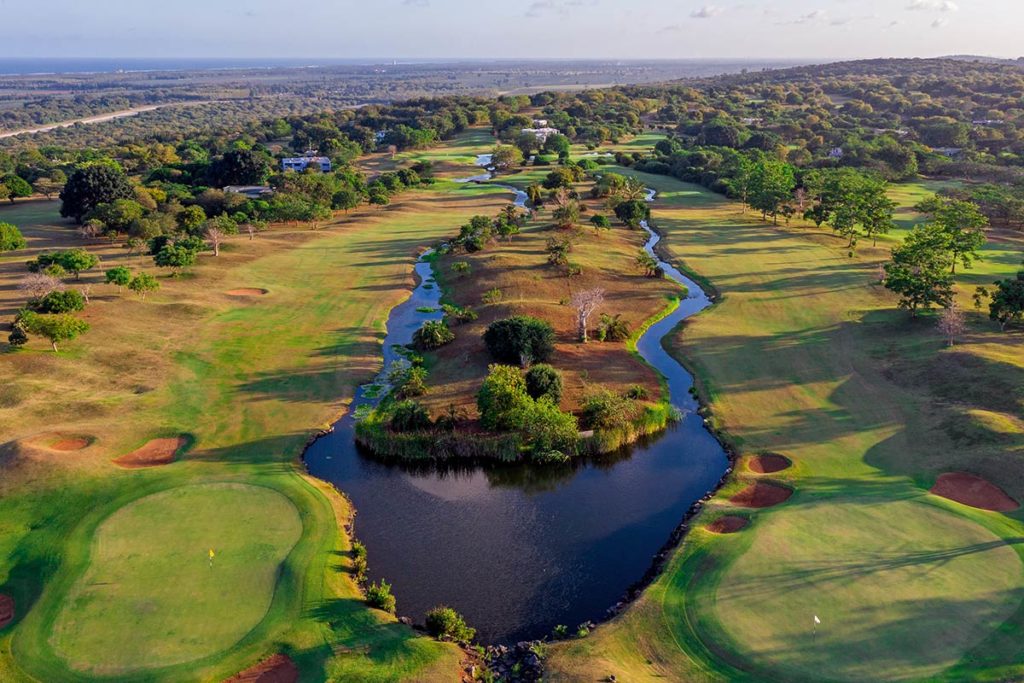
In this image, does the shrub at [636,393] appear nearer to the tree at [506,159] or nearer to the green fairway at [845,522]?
the green fairway at [845,522]

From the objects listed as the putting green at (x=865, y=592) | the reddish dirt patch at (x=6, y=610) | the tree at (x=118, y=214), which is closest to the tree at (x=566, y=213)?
the tree at (x=118, y=214)

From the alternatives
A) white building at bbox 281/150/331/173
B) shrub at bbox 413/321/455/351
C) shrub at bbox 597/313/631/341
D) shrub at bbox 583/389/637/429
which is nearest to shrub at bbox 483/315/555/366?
shrub at bbox 413/321/455/351

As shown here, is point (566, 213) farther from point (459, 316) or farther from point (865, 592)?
point (865, 592)

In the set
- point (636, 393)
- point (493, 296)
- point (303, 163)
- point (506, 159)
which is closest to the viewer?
point (636, 393)

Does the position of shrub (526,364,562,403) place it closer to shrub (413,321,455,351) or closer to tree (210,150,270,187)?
shrub (413,321,455,351)

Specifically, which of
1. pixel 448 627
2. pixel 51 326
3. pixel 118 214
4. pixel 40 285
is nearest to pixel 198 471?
pixel 448 627

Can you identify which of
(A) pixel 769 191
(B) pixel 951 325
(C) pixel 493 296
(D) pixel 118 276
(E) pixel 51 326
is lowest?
(E) pixel 51 326

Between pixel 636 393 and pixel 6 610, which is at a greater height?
pixel 636 393

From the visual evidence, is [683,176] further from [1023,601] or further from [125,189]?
[1023,601]
